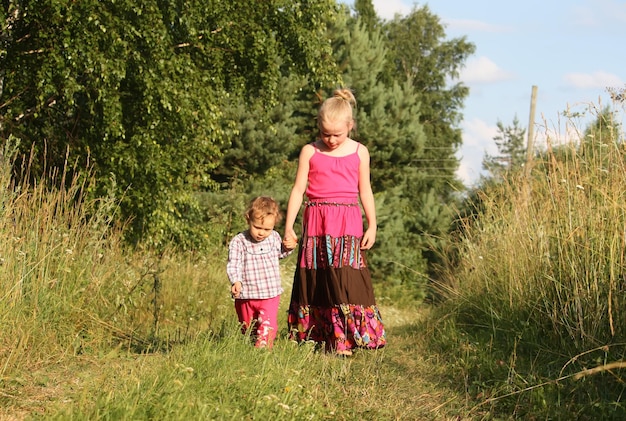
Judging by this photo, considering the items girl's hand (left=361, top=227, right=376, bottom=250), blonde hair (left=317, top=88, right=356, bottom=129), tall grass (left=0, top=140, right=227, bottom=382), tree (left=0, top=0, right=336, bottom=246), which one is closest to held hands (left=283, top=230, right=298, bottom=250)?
girl's hand (left=361, top=227, right=376, bottom=250)

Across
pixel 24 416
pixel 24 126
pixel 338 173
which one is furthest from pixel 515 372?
pixel 24 126

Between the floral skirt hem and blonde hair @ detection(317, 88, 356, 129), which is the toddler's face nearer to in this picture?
the floral skirt hem

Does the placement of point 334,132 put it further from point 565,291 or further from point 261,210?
point 565,291

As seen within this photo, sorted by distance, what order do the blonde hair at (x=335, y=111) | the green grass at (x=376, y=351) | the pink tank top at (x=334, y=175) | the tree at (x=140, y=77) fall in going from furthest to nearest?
the tree at (x=140, y=77) → the pink tank top at (x=334, y=175) → the blonde hair at (x=335, y=111) → the green grass at (x=376, y=351)

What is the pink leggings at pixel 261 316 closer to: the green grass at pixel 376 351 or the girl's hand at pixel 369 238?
the green grass at pixel 376 351

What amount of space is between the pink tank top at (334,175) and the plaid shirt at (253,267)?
21.7 inches

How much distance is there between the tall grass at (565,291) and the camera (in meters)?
4.71

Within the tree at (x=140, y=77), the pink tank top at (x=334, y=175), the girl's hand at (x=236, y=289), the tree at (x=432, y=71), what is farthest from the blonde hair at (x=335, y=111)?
the tree at (x=432, y=71)

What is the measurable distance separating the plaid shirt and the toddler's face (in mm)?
88

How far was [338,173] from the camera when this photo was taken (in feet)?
19.1

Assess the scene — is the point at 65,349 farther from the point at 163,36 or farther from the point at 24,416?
the point at 163,36

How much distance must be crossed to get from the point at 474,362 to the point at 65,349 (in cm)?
280

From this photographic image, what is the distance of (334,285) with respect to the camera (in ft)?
19.0

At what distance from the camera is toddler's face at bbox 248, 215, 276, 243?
18.3 feet
